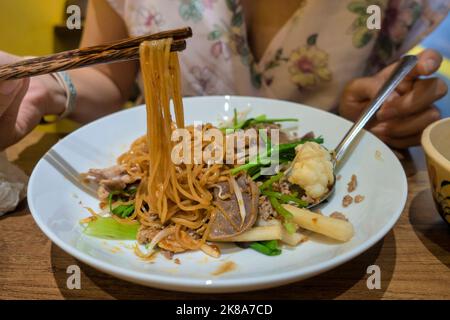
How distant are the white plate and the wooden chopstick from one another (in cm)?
28

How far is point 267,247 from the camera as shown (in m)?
0.95

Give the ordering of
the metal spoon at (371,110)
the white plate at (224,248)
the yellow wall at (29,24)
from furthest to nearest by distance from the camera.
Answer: the yellow wall at (29,24) < the metal spoon at (371,110) < the white plate at (224,248)

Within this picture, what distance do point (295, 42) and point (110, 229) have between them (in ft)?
3.72

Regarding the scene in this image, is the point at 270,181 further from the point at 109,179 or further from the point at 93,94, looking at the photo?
the point at 93,94

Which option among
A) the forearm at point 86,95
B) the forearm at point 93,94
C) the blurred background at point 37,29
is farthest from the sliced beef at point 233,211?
the blurred background at point 37,29

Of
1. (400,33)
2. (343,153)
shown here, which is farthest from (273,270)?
(400,33)

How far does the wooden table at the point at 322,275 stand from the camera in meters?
0.88

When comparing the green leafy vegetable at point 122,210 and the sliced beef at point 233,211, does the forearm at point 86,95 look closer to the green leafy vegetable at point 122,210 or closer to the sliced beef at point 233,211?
the green leafy vegetable at point 122,210

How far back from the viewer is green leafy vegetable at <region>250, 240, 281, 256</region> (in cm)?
94

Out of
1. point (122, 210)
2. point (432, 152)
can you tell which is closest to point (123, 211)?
point (122, 210)

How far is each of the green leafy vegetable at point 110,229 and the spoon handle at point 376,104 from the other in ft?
2.02

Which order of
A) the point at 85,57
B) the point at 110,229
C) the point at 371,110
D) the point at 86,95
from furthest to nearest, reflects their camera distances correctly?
1. the point at 86,95
2. the point at 371,110
3. the point at 110,229
4. the point at 85,57

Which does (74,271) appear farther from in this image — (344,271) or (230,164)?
(344,271)

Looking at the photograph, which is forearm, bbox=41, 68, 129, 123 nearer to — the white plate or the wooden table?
the white plate
